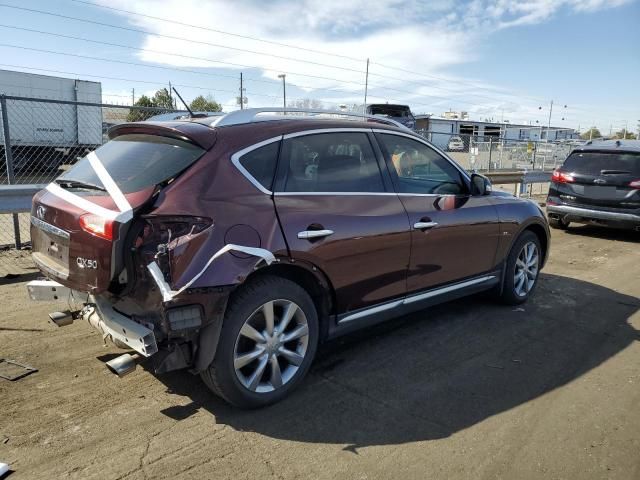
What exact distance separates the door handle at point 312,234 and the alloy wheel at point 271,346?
0.42m

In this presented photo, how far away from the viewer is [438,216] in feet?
13.9

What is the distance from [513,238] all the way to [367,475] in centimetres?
325

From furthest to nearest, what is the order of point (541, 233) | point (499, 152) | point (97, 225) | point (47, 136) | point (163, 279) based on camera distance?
point (47, 136), point (499, 152), point (541, 233), point (97, 225), point (163, 279)

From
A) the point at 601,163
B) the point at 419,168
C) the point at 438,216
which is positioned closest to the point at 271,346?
the point at 438,216

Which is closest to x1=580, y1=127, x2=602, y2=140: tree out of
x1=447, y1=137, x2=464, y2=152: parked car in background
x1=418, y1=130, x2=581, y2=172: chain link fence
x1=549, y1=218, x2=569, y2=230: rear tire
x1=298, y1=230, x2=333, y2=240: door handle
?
x1=418, y1=130, x2=581, y2=172: chain link fence

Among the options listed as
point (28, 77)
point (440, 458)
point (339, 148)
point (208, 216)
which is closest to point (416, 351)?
point (440, 458)

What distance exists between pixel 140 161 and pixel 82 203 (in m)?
0.43

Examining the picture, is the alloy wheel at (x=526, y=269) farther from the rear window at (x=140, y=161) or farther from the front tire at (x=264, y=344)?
the rear window at (x=140, y=161)

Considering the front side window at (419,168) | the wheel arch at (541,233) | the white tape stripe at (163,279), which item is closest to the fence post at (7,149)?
the white tape stripe at (163,279)

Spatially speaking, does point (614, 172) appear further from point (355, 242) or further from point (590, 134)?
point (590, 134)

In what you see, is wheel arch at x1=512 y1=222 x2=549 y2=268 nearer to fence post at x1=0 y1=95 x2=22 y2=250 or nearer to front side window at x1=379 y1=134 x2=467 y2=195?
front side window at x1=379 y1=134 x2=467 y2=195

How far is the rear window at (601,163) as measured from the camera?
8914 mm

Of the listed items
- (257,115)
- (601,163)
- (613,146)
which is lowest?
(601,163)

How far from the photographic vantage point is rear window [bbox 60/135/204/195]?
3031 millimetres
